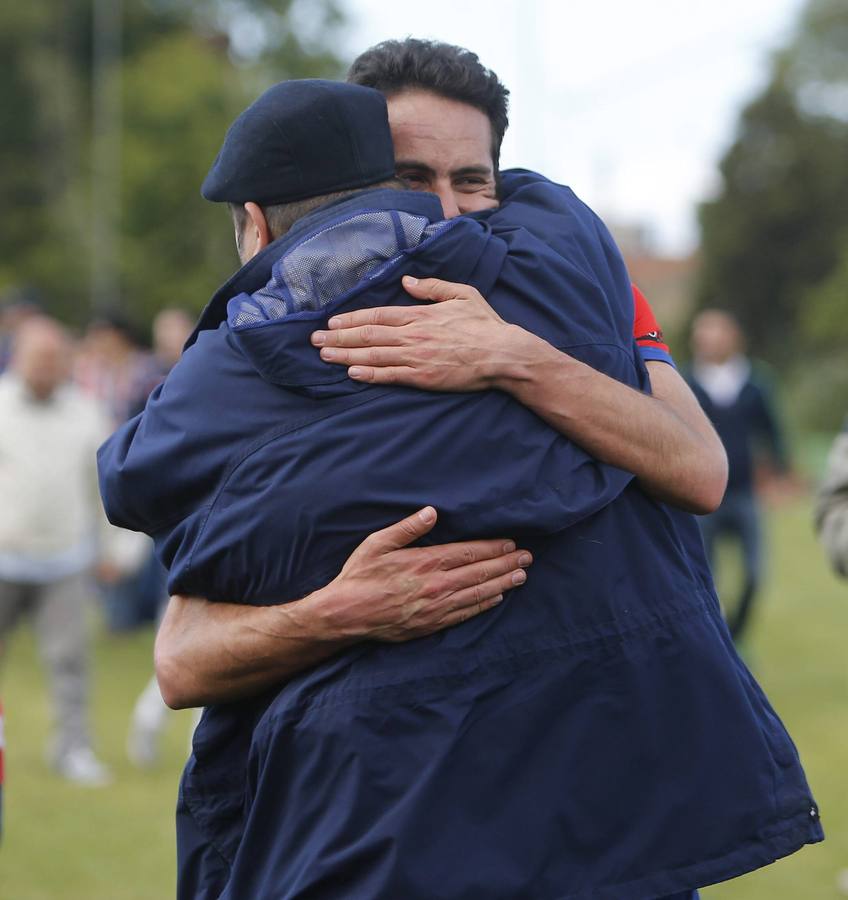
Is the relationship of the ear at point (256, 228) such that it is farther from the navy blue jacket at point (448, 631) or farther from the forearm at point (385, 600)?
the forearm at point (385, 600)

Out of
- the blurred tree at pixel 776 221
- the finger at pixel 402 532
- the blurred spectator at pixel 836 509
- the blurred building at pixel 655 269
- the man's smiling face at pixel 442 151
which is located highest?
the man's smiling face at pixel 442 151

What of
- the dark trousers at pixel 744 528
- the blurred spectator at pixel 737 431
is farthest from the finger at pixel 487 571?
the dark trousers at pixel 744 528

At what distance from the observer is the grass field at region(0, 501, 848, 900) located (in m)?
6.29

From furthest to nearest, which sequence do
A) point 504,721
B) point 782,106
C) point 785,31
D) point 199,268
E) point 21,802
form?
point 785,31, point 782,106, point 199,268, point 21,802, point 504,721

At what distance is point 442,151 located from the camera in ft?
9.23

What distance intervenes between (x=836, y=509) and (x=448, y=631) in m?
2.50

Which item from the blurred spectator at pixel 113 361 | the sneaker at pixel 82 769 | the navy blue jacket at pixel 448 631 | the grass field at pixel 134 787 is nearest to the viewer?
the navy blue jacket at pixel 448 631

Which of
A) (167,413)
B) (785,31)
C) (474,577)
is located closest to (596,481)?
(474,577)

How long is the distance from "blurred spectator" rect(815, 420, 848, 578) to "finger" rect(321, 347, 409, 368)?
8.22 feet

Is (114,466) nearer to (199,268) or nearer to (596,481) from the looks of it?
(596,481)

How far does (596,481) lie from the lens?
2.49m

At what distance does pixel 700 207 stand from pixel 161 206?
60.4ft

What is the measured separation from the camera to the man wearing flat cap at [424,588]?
93.5 inches

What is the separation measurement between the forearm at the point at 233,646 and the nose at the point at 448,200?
80 centimetres
